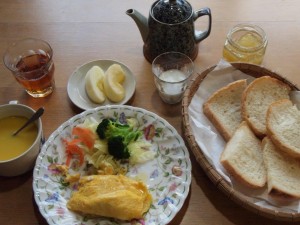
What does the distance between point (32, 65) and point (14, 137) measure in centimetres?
33

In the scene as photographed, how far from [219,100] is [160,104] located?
0.76ft

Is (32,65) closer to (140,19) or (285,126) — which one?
(140,19)

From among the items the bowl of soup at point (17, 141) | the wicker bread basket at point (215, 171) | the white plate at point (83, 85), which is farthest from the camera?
the white plate at point (83, 85)

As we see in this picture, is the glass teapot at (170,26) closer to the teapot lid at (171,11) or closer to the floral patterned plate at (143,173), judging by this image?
the teapot lid at (171,11)

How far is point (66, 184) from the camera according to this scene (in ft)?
3.82

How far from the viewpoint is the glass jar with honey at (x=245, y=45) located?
140 cm

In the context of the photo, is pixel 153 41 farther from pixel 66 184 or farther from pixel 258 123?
pixel 66 184

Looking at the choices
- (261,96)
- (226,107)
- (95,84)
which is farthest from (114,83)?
(261,96)

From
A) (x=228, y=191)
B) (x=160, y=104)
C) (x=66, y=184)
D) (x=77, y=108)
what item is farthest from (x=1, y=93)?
(x=228, y=191)

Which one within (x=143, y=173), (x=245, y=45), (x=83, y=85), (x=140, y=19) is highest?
(x=140, y=19)

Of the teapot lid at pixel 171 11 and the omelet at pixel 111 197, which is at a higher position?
the teapot lid at pixel 171 11

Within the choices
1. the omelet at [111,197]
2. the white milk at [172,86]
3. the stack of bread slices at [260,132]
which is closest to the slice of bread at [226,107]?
the stack of bread slices at [260,132]

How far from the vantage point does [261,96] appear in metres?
1.31

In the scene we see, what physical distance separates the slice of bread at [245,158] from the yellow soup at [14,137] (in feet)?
2.10
